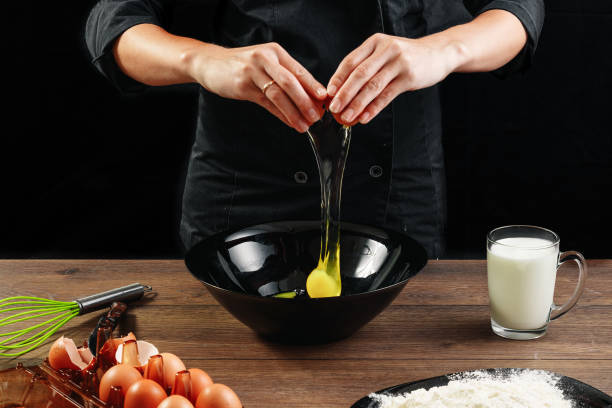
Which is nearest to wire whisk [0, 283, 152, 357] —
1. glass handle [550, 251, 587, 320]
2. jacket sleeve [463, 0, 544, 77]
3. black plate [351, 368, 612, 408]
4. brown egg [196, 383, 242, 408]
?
brown egg [196, 383, 242, 408]

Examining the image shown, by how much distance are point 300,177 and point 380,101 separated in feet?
1.39

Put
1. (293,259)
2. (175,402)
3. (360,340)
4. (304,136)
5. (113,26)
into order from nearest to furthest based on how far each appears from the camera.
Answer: (175,402) < (360,340) < (293,259) < (113,26) < (304,136)

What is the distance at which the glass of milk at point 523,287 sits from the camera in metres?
1.04

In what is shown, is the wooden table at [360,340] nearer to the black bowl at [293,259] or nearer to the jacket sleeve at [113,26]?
the black bowl at [293,259]

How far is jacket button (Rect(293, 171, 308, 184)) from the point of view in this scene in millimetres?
1511

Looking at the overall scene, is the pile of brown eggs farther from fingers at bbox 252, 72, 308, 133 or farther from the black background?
the black background

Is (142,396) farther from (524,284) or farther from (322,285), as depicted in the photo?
(524,284)

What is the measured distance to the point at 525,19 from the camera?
140 cm

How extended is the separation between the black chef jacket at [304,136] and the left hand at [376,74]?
31cm

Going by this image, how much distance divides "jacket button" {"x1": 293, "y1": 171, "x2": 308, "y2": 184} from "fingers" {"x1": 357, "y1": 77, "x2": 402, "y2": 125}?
1.32 ft

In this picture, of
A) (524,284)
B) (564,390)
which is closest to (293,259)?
(524,284)

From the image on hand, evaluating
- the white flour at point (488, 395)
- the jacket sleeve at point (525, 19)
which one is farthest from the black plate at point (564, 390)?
the jacket sleeve at point (525, 19)

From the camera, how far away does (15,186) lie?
2484 millimetres

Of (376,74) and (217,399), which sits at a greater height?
(376,74)
